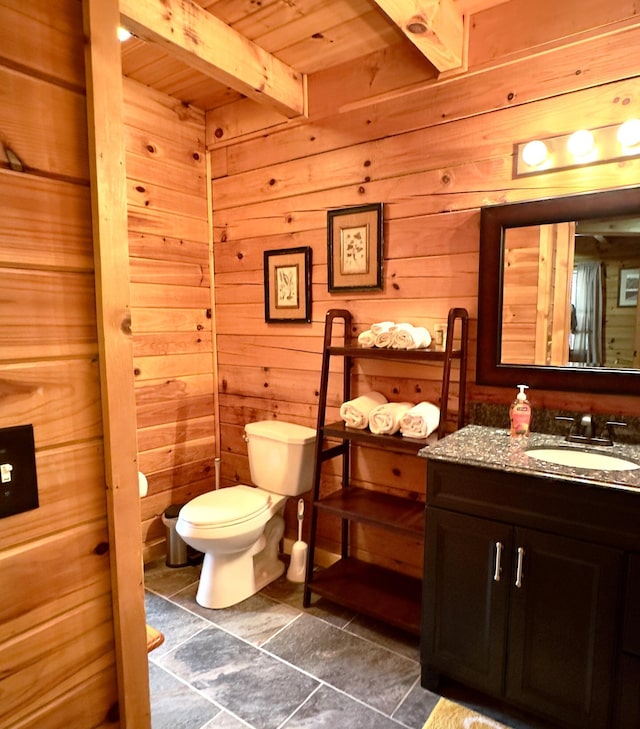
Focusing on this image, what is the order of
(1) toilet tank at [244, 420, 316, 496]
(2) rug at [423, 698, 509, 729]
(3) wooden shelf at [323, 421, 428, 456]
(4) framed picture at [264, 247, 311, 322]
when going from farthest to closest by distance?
(4) framed picture at [264, 247, 311, 322] < (1) toilet tank at [244, 420, 316, 496] < (3) wooden shelf at [323, 421, 428, 456] < (2) rug at [423, 698, 509, 729]

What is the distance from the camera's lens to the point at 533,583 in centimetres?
148

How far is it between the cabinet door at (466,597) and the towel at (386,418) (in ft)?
1.38

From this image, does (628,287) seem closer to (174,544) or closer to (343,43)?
(343,43)

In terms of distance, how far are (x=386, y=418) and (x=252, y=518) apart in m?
0.83

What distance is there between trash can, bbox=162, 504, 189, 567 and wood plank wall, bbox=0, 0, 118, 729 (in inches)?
74.7

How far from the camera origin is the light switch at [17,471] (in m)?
0.66

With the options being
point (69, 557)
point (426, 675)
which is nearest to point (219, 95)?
point (69, 557)

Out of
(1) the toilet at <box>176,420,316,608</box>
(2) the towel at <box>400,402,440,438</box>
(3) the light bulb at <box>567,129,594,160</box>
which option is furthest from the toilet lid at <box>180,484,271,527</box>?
(3) the light bulb at <box>567,129,594,160</box>

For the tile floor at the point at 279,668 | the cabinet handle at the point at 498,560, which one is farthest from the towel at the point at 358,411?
the tile floor at the point at 279,668

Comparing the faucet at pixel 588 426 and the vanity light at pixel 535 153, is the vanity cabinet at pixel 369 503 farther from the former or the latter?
the vanity light at pixel 535 153

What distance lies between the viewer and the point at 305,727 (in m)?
1.58

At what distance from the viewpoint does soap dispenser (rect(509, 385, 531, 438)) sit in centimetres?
179

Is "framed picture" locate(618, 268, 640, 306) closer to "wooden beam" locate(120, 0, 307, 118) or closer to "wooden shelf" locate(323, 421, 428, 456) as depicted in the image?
"wooden shelf" locate(323, 421, 428, 456)

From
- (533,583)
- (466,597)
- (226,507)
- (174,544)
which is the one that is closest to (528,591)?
(533,583)
